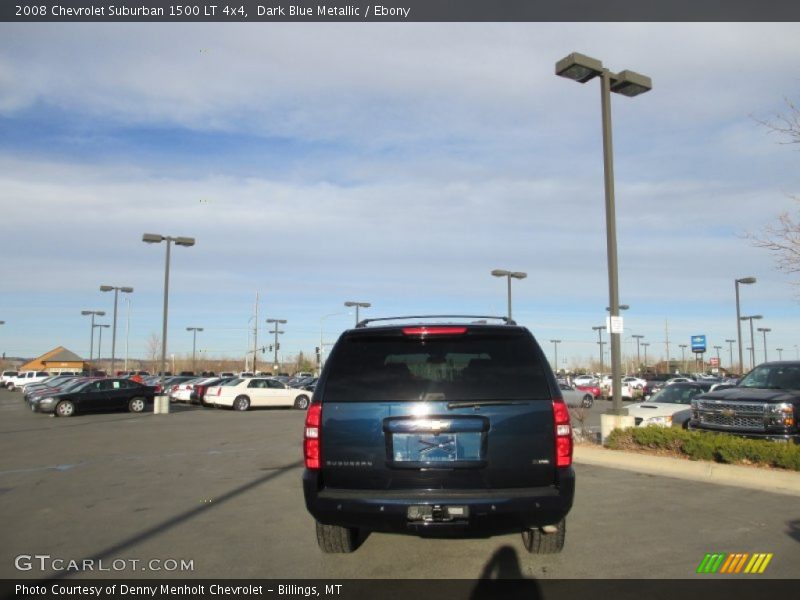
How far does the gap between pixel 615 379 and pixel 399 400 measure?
9.18 metres

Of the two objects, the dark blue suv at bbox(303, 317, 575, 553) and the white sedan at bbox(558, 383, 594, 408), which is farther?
the white sedan at bbox(558, 383, 594, 408)

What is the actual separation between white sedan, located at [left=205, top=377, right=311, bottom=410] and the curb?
64.8 feet

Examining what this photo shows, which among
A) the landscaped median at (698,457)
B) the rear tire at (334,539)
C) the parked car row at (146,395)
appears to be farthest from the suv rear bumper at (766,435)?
the parked car row at (146,395)

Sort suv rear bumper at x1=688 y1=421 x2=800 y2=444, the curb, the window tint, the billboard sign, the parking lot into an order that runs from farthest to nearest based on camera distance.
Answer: the billboard sign
the window tint
suv rear bumper at x1=688 y1=421 x2=800 y2=444
the curb
the parking lot

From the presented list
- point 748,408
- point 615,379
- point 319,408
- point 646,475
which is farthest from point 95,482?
point 748,408

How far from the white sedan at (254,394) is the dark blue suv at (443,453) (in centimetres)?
2506

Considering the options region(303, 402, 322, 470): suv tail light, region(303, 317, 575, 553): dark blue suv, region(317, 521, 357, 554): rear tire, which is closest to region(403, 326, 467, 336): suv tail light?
region(303, 317, 575, 553): dark blue suv

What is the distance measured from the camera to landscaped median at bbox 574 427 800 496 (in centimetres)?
893

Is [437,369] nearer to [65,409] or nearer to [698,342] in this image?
[65,409]

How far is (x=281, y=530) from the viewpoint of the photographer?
6797 mm

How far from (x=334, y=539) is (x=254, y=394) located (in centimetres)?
2443

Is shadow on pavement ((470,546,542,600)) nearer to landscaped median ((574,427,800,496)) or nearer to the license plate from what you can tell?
the license plate

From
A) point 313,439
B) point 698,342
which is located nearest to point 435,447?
point 313,439

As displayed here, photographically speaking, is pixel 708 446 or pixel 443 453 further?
pixel 708 446
